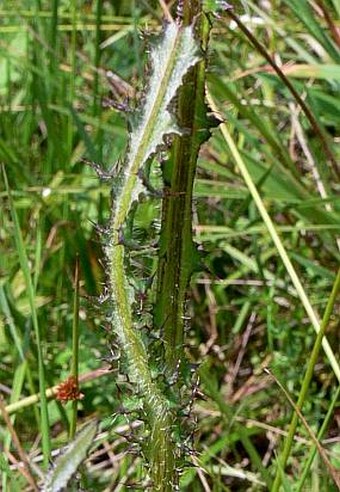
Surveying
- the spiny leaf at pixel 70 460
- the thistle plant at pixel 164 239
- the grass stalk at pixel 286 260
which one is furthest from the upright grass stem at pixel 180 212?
the grass stalk at pixel 286 260

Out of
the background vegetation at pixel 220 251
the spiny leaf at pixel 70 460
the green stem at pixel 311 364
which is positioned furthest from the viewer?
the background vegetation at pixel 220 251

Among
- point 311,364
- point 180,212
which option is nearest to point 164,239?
point 180,212

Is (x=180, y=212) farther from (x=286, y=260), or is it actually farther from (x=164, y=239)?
(x=286, y=260)

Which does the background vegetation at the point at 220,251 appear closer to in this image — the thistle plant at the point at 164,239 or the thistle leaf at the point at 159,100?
the thistle plant at the point at 164,239

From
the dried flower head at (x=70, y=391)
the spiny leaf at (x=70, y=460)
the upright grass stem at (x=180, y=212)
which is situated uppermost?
the upright grass stem at (x=180, y=212)

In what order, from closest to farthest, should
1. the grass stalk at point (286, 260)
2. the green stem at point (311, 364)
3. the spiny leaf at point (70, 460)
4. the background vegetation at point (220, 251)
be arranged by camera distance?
1. the spiny leaf at point (70, 460)
2. the green stem at point (311, 364)
3. the grass stalk at point (286, 260)
4. the background vegetation at point (220, 251)

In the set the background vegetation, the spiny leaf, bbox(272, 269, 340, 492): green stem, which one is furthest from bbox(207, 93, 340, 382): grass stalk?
the spiny leaf

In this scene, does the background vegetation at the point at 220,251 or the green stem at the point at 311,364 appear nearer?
the green stem at the point at 311,364
